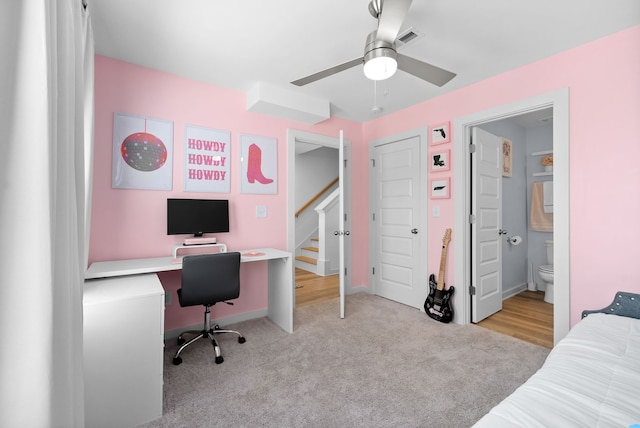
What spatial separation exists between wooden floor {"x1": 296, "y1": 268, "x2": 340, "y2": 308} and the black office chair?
140 cm

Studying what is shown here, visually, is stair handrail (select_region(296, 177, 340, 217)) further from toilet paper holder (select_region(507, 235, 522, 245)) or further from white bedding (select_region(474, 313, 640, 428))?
white bedding (select_region(474, 313, 640, 428))

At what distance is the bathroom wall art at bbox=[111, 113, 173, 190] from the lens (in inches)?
97.2

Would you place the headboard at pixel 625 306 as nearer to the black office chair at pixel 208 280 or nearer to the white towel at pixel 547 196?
the white towel at pixel 547 196

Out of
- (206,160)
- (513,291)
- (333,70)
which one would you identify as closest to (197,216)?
(206,160)

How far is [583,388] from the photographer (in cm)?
107

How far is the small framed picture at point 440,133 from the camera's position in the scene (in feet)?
10.3

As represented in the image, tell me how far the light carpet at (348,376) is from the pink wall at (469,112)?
0.66 meters

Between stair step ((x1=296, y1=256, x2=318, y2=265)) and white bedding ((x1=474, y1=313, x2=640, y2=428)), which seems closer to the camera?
white bedding ((x1=474, y1=313, x2=640, y2=428))

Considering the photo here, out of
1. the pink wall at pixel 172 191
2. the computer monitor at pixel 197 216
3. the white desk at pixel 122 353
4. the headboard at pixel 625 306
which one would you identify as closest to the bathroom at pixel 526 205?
the headboard at pixel 625 306

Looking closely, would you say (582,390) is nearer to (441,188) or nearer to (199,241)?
(441,188)

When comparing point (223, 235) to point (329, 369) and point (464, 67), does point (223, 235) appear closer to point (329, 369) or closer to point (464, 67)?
point (329, 369)

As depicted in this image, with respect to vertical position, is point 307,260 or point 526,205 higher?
point 526,205

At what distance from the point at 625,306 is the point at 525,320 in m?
1.28

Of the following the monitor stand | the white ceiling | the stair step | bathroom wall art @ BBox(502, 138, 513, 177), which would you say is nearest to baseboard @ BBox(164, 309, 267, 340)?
the monitor stand
